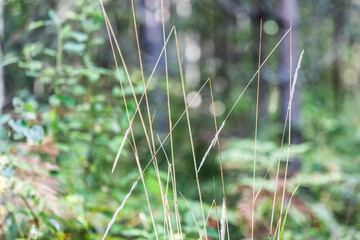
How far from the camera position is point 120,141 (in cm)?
184

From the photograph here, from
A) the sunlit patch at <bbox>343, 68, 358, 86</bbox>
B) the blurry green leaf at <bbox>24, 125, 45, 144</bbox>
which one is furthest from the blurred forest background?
the sunlit patch at <bbox>343, 68, 358, 86</bbox>

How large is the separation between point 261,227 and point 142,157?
141 cm

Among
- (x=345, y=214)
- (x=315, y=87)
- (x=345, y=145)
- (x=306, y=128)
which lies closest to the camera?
(x=345, y=214)

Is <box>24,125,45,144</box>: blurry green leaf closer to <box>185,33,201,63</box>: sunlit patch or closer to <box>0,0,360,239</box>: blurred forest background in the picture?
<box>0,0,360,239</box>: blurred forest background

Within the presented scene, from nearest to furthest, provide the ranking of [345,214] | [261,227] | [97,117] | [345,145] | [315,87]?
[97,117] < [261,227] < [345,214] < [345,145] < [315,87]

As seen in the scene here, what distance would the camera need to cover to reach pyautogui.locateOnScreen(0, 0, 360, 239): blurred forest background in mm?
1434

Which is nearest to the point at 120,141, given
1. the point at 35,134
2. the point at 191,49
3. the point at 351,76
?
the point at 35,134

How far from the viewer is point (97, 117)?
1.91 m

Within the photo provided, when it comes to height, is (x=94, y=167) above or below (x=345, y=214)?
above

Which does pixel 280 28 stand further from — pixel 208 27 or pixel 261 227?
pixel 208 27

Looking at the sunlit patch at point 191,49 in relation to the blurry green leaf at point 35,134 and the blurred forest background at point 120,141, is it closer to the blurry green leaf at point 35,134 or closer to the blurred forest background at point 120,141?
the blurred forest background at point 120,141

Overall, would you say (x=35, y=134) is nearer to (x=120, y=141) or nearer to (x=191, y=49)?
(x=120, y=141)

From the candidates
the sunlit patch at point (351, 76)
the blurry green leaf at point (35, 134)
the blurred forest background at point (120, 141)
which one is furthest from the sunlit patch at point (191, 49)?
the blurry green leaf at point (35, 134)

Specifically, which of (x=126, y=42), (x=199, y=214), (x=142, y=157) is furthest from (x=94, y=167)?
(x=126, y=42)
